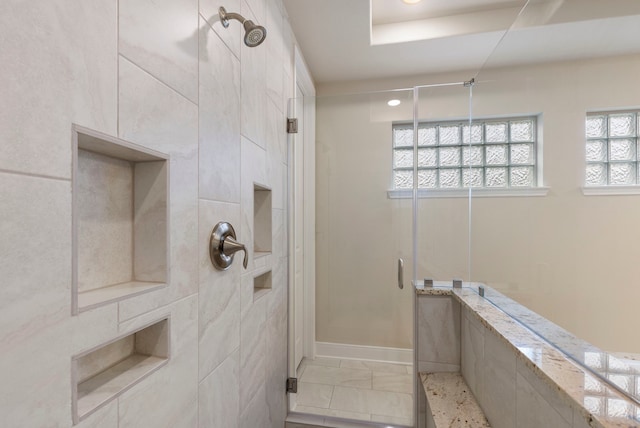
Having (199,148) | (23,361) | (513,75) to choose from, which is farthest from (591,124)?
(23,361)

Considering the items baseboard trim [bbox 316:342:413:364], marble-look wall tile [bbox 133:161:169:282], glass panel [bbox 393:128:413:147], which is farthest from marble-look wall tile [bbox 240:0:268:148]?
baseboard trim [bbox 316:342:413:364]

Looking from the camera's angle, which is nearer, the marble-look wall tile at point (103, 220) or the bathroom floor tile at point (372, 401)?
the marble-look wall tile at point (103, 220)

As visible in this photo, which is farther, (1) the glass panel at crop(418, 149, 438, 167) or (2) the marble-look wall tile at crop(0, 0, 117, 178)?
(1) the glass panel at crop(418, 149, 438, 167)

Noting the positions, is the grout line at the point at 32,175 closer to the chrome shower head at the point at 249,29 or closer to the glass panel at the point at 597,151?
the chrome shower head at the point at 249,29

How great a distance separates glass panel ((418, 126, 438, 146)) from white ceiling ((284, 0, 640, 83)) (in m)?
0.45

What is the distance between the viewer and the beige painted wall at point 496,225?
0.92 m

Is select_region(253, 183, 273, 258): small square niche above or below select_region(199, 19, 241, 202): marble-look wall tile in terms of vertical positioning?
below

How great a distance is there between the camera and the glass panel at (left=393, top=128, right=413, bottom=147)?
1978 millimetres

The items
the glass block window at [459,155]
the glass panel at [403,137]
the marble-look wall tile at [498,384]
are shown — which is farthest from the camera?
the glass panel at [403,137]

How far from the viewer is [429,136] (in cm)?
193

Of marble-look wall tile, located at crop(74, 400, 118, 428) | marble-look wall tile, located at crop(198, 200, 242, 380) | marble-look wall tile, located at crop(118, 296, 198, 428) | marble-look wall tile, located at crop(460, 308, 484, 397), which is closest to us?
marble-look wall tile, located at crop(74, 400, 118, 428)

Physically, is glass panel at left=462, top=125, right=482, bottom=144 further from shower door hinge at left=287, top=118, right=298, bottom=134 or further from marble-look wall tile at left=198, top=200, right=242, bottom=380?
marble-look wall tile at left=198, top=200, right=242, bottom=380

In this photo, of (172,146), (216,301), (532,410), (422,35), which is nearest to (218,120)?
(172,146)

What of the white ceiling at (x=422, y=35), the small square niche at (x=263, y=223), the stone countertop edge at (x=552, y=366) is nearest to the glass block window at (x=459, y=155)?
the white ceiling at (x=422, y=35)
